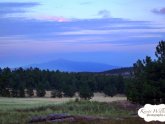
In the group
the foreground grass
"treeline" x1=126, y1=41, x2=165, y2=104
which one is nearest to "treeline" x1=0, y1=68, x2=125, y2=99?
the foreground grass

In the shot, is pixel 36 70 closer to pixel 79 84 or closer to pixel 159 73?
pixel 79 84

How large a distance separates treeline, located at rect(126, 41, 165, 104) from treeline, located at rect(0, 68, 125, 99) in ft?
210

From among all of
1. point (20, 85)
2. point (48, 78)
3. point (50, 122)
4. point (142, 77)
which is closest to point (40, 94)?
point (20, 85)

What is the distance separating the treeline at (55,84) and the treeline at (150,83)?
64.1 m

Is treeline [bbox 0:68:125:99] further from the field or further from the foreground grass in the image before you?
the foreground grass

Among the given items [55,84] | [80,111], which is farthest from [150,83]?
[55,84]

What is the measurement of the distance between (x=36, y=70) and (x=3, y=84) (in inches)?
676

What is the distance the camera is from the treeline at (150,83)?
106ft

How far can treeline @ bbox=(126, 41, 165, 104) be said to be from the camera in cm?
3219

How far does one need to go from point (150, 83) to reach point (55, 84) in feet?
265

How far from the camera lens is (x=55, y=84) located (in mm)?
112938

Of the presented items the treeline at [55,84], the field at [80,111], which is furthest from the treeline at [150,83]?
the treeline at [55,84]

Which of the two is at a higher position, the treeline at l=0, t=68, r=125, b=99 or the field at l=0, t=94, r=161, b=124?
the treeline at l=0, t=68, r=125, b=99

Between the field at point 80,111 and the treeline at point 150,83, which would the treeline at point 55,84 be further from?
the treeline at point 150,83
